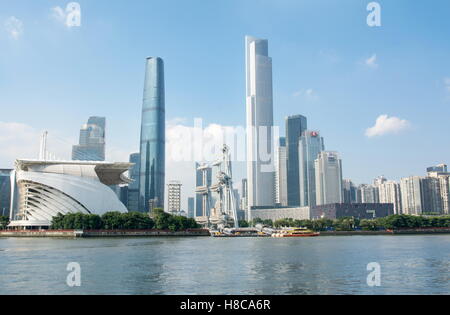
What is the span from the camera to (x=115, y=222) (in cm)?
8731

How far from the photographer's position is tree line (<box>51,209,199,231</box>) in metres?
86.4

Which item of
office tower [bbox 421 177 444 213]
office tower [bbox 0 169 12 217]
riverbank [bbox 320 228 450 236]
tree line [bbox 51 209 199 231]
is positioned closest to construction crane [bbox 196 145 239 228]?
riverbank [bbox 320 228 450 236]

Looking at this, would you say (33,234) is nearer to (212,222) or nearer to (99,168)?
(99,168)

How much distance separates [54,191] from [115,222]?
20265 millimetres

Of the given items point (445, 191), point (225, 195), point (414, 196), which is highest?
point (445, 191)

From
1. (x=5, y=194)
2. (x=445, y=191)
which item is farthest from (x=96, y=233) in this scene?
(x=445, y=191)

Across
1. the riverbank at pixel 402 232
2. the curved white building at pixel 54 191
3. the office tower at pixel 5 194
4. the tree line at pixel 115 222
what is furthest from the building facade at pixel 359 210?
the office tower at pixel 5 194

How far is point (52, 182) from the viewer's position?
323ft

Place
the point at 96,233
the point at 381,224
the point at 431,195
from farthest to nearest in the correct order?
the point at 431,195, the point at 381,224, the point at 96,233

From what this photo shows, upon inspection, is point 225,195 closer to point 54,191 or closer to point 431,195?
point 54,191

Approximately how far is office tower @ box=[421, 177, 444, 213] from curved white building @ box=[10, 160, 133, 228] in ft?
451

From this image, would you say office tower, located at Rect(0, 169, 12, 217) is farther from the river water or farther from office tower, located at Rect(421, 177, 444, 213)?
office tower, located at Rect(421, 177, 444, 213)
